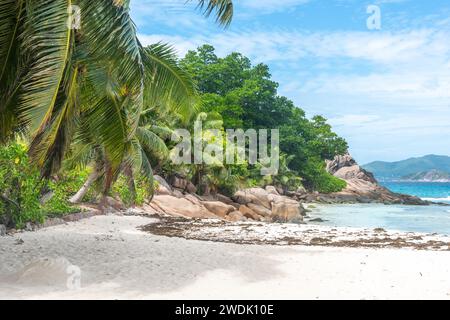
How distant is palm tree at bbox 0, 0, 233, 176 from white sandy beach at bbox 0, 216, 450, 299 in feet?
6.50

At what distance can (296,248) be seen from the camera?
561 inches

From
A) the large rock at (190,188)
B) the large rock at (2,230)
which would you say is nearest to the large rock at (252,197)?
the large rock at (190,188)

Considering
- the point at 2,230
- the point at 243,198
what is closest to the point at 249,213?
the point at 243,198

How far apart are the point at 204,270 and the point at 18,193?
7082mm

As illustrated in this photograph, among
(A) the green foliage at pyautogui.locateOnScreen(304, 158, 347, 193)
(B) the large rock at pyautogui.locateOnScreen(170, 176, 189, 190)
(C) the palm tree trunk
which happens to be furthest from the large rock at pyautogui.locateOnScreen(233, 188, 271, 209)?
(A) the green foliage at pyautogui.locateOnScreen(304, 158, 347, 193)

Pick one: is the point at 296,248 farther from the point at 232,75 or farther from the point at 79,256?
the point at 232,75

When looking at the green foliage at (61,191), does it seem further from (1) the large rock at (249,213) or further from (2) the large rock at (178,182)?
(1) the large rock at (249,213)

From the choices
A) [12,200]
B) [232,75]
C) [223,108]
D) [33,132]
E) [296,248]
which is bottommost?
[296,248]

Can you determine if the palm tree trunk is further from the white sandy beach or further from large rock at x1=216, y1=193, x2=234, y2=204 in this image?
large rock at x1=216, y1=193, x2=234, y2=204

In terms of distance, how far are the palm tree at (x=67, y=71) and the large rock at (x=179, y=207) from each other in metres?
16.2
